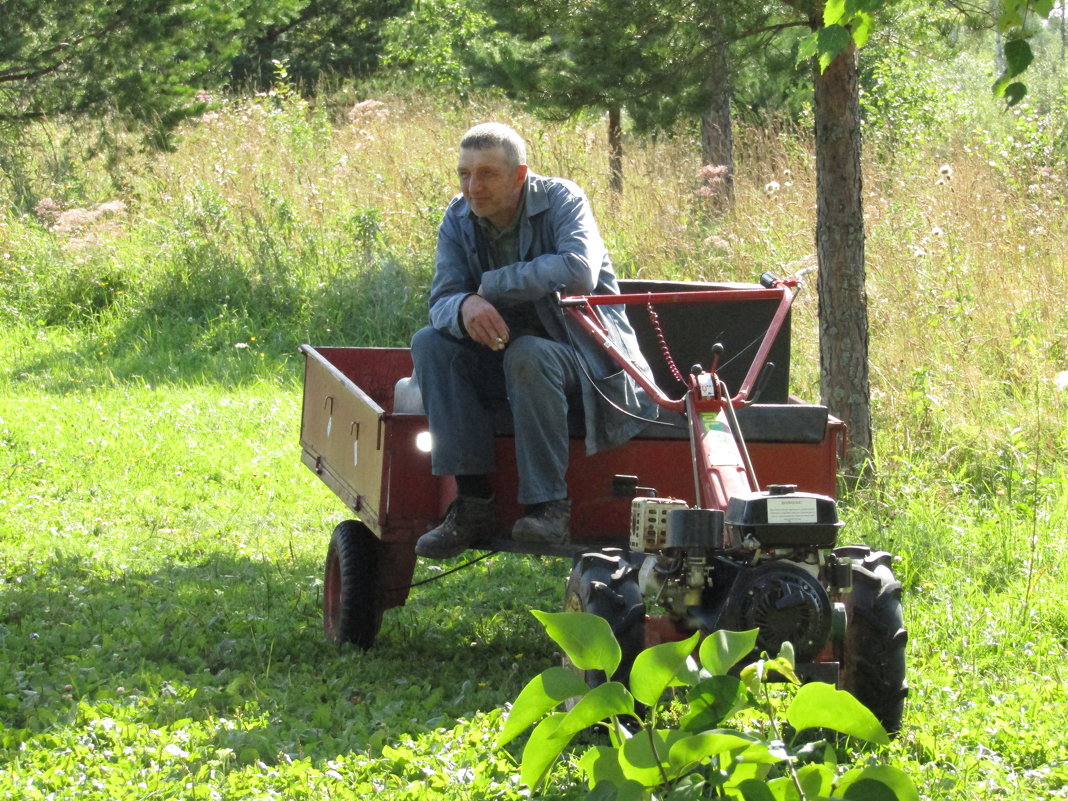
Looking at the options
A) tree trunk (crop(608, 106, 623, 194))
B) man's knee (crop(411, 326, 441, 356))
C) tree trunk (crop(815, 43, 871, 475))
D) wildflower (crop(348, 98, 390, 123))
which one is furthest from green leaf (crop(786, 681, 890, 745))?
wildflower (crop(348, 98, 390, 123))

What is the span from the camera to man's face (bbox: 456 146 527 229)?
15.5ft

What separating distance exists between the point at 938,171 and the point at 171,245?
6.24 meters

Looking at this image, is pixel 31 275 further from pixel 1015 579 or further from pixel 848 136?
pixel 1015 579

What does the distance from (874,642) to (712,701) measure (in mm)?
1529

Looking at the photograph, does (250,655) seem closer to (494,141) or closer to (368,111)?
(494,141)

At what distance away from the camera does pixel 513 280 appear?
454cm

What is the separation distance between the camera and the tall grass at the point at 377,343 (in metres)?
4.52

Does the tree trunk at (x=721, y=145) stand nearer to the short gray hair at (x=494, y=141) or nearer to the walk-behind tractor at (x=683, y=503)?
the walk-behind tractor at (x=683, y=503)

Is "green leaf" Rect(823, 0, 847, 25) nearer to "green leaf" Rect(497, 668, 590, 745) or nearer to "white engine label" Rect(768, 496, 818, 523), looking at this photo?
"white engine label" Rect(768, 496, 818, 523)

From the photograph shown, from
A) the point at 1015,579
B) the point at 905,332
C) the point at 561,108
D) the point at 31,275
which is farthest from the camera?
the point at 31,275

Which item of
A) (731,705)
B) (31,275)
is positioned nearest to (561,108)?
(31,275)

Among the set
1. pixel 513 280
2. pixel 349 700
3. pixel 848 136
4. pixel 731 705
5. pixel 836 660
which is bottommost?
pixel 349 700

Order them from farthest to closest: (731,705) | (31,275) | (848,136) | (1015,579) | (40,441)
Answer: (31,275) < (40,441) < (848,136) < (1015,579) < (731,705)

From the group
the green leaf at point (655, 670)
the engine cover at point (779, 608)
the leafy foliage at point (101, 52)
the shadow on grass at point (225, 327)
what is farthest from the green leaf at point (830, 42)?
the leafy foliage at point (101, 52)
